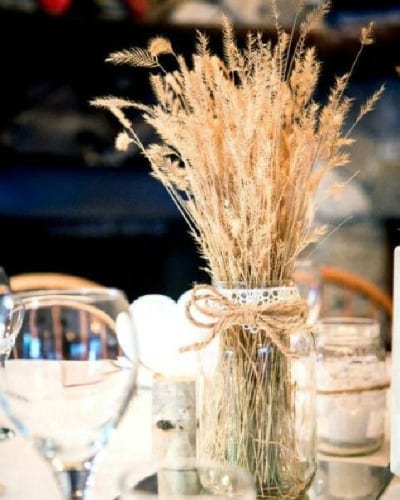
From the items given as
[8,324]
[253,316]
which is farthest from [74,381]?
[253,316]

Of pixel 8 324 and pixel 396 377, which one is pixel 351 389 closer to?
pixel 396 377

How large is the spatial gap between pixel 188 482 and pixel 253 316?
0.54ft

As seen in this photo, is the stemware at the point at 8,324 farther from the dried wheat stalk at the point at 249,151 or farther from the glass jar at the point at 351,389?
the glass jar at the point at 351,389

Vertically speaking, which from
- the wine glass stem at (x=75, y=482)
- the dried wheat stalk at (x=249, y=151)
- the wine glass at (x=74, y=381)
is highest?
the dried wheat stalk at (x=249, y=151)

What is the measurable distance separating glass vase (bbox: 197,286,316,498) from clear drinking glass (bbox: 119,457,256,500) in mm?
23

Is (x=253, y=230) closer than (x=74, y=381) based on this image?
No

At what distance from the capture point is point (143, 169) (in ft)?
9.07

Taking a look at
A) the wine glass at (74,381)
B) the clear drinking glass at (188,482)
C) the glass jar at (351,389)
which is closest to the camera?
the wine glass at (74,381)

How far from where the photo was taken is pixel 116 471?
0.84m

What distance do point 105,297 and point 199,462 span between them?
0.75ft

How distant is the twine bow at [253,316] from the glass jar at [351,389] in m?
0.18

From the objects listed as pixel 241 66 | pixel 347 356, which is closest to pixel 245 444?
pixel 347 356

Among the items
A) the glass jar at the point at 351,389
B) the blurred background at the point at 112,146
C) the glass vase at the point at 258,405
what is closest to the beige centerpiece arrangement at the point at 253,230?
the glass vase at the point at 258,405

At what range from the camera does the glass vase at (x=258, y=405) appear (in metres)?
0.76
